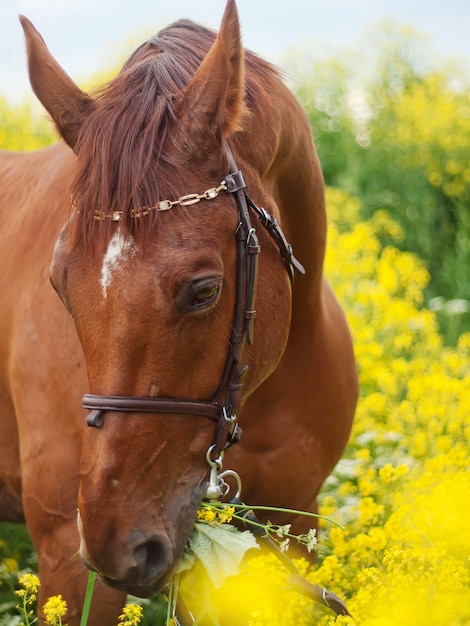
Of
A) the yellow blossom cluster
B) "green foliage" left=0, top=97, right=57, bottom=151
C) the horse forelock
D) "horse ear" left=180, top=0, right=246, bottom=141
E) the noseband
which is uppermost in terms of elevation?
"horse ear" left=180, top=0, right=246, bottom=141

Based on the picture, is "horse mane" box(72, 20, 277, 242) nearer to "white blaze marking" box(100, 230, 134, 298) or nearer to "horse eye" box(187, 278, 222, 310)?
"white blaze marking" box(100, 230, 134, 298)

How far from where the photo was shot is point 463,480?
2.58 m

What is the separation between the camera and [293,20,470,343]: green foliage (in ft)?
28.6

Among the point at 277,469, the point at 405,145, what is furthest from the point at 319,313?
the point at 405,145

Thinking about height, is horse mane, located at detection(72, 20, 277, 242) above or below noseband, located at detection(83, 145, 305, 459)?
A: above

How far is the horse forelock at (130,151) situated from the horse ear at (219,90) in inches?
2.2

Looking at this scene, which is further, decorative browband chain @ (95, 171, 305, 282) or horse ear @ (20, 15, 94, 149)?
horse ear @ (20, 15, 94, 149)

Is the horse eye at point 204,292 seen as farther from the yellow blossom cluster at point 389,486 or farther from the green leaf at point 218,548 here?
the yellow blossom cluster at point 389,486

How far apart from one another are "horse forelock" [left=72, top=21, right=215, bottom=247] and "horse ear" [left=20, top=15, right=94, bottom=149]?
54 millimetres

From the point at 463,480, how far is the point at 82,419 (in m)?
1.18

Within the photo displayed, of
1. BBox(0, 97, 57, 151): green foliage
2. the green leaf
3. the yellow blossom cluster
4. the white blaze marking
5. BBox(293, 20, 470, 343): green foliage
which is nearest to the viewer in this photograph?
the white blaze marking

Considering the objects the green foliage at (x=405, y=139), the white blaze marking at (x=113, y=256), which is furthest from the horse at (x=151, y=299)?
the green foliage at (x=405, y=139)

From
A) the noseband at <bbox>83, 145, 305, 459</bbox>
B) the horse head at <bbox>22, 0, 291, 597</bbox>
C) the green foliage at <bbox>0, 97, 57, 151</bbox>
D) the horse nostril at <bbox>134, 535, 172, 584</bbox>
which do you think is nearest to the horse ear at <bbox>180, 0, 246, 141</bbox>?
the horse head at <bbox>22, 0, 291, 597</bbox>

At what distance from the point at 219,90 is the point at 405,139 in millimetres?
7431
